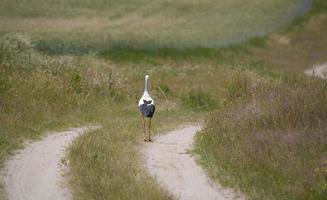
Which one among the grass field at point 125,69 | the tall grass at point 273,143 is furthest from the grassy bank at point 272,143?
the grass field at point 125,69

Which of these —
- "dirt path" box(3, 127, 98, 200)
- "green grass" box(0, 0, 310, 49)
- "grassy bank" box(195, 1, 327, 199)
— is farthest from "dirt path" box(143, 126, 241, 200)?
"green grass" box(0, 0, 310, 49)

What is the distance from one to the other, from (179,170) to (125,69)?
65.0 feet

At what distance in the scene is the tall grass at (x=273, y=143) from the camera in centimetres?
1228

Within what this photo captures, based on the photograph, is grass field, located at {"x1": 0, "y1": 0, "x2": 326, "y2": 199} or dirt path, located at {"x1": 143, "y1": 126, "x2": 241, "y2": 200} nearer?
dirt path, located at {"x1": 143, "y1": 126, "x2": 241, "y2": 200}

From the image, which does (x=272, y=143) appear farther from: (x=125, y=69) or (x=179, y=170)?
(x=125, y=69)

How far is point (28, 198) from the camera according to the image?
12.2 meters

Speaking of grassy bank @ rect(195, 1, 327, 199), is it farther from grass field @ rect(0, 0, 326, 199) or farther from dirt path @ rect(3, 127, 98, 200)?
dirt path @ rect(3, 127, 98, 200)

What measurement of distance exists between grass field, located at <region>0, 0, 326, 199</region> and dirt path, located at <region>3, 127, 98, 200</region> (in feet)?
1.08

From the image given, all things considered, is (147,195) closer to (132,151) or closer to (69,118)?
(132,151)

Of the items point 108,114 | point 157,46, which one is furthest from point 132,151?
point 157,46

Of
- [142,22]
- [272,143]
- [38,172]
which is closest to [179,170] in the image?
[272,143]

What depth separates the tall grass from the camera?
1228 centimetres

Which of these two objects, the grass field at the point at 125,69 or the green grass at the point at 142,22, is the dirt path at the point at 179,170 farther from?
the green grass at the point at 142,22

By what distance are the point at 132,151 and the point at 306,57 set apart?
102 ft
